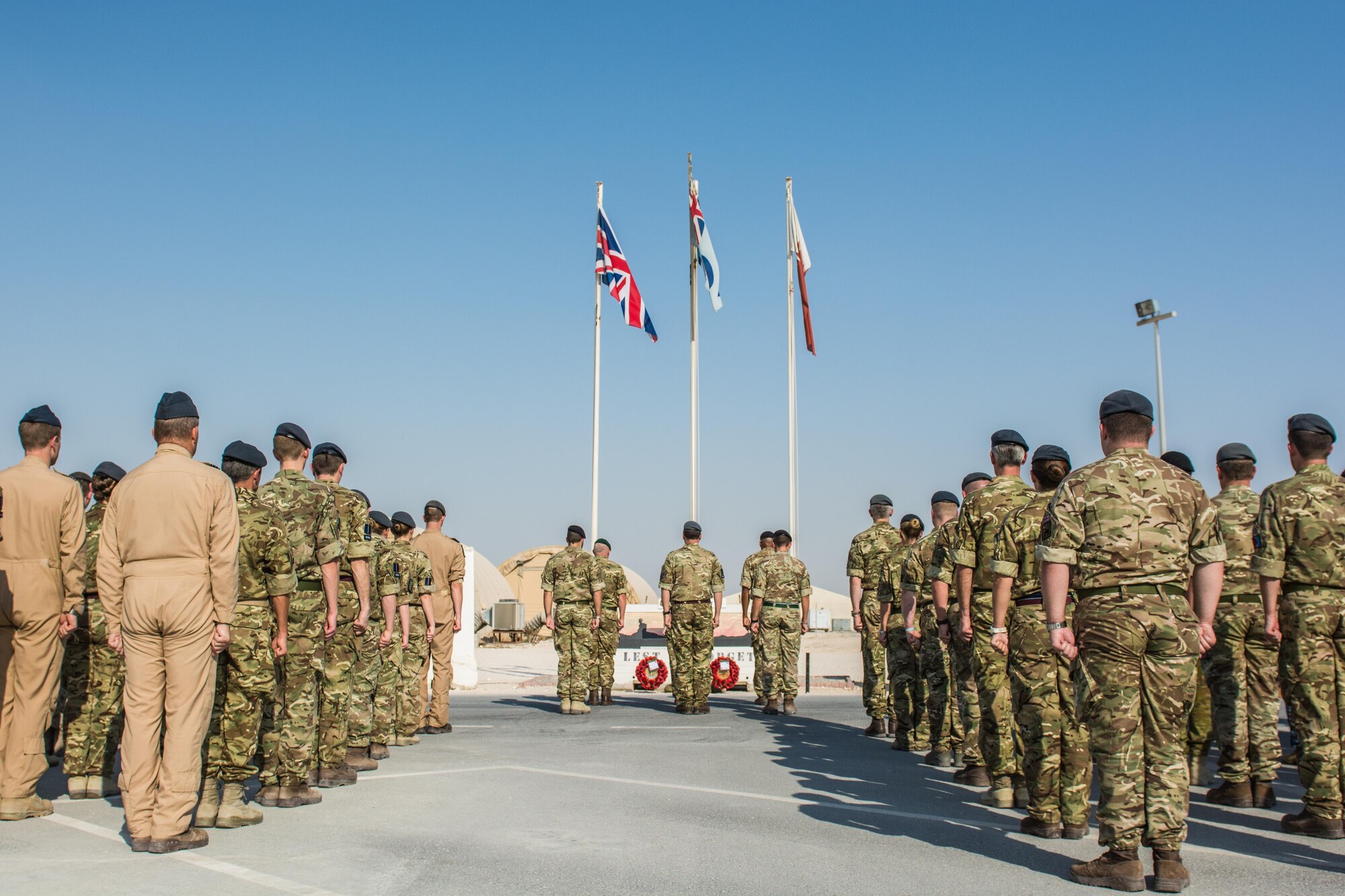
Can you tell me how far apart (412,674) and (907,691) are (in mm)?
4771

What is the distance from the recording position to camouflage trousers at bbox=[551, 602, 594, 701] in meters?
13.5

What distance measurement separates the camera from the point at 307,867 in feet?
17.2

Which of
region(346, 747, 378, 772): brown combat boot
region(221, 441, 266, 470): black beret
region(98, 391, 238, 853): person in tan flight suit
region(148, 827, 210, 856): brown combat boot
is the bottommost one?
region(346, 747, 378, 772): brown combat boot

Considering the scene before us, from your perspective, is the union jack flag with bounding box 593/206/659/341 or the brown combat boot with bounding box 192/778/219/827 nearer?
the brown combat boot with bounding box 192/778/219/827

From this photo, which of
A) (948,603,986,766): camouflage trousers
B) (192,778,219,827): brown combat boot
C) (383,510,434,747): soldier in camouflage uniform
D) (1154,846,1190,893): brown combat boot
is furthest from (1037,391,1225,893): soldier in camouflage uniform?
(383,510,434,747): soldier in camouflage uniform

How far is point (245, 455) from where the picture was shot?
691 centimetres

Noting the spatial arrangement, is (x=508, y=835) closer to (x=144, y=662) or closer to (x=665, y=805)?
(x=665, y=805)

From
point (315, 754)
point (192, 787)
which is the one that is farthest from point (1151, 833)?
point (315, 754)

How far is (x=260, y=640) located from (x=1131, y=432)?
4922 millimetres

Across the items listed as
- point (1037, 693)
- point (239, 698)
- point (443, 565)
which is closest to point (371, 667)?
point (239, 698)

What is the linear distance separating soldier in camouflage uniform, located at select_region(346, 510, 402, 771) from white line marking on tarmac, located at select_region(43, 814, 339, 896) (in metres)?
2.49

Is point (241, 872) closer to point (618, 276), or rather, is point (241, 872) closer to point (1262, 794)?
point (1262, 794)

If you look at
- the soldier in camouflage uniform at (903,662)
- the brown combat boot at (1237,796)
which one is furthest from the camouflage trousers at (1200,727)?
the soldier in camouflage uniform at (903,662)

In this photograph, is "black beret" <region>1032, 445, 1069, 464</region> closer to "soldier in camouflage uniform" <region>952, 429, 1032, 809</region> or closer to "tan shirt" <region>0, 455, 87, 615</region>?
"soldier in camouflage uniform" <region>952, 429, 1032, 809</region>
